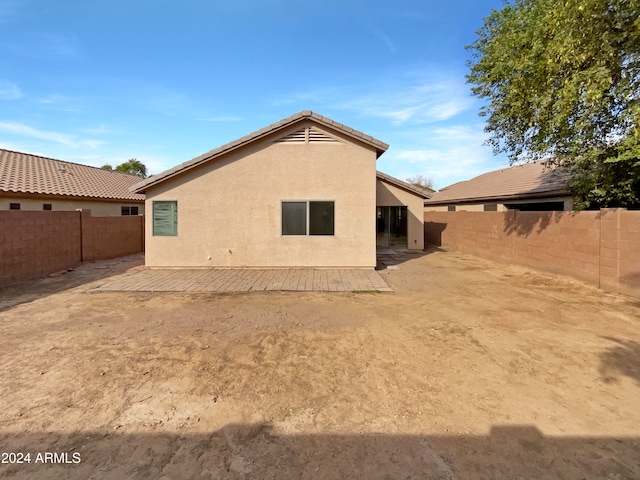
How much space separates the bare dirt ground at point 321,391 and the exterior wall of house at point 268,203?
13.4 feet

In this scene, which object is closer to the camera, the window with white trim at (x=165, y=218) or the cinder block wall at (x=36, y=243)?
the cinder block wall at (x=36, y=243)

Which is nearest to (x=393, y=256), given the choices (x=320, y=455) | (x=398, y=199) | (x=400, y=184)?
(x=398, y=199)

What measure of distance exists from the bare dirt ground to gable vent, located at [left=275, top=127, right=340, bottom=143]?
20.0ft

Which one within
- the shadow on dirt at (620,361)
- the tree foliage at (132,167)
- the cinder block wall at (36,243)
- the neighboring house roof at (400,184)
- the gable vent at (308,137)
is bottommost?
the shadow on dirt at (620,361)

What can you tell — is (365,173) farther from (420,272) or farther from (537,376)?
(537,376)

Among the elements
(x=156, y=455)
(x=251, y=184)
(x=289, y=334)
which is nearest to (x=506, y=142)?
(x=251, y=184)

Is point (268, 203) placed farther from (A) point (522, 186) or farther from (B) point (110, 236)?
(A) point (522, 186)

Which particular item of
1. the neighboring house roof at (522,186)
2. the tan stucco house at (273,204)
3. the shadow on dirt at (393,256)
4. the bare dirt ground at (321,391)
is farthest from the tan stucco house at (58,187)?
the neighboring house roof at (522,186)

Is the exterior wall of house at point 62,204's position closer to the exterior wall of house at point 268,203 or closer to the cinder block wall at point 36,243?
the cinder block wall at point 36,243

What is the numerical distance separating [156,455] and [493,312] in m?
6.16

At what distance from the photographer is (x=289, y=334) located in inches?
203

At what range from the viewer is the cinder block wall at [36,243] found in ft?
28.2

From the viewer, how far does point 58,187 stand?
1650 centimetres

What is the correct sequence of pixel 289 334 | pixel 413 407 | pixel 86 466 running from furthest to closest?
pixel 289 334 < pixel 413 407 < pixel 86 466
